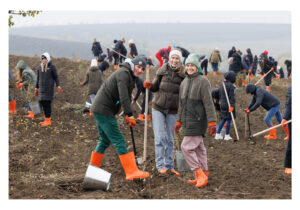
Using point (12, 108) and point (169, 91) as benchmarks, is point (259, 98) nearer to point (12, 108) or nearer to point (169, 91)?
point (169, 91)

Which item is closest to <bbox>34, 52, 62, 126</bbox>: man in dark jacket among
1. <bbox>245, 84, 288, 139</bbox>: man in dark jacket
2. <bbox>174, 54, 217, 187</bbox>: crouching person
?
<bbox>174, 54, 217, 187</bbox>: crouching person

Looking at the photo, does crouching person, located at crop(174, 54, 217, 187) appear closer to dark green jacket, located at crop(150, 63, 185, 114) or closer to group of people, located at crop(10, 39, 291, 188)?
group of people, located at crop(10, 39, 291, 188)

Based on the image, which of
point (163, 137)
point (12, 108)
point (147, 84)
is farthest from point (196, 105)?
point (12, 108)

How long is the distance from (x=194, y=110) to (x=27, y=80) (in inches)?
235

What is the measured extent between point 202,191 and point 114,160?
7.45 feet

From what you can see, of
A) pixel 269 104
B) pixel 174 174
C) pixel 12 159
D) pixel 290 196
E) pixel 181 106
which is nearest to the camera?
pixel 290 196

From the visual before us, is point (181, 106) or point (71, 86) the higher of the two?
point (71, 86)

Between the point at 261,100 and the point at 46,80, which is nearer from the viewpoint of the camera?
the point at 261,100

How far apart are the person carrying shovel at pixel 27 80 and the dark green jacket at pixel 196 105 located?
5693 millimetres

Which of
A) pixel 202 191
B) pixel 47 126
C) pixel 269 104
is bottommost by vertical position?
pixel 202 191

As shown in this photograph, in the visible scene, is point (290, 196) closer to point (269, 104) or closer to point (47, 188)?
point (47, 188)

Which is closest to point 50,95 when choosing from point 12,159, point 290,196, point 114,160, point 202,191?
point 12,159

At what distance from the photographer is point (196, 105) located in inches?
188

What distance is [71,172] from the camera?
579cm
